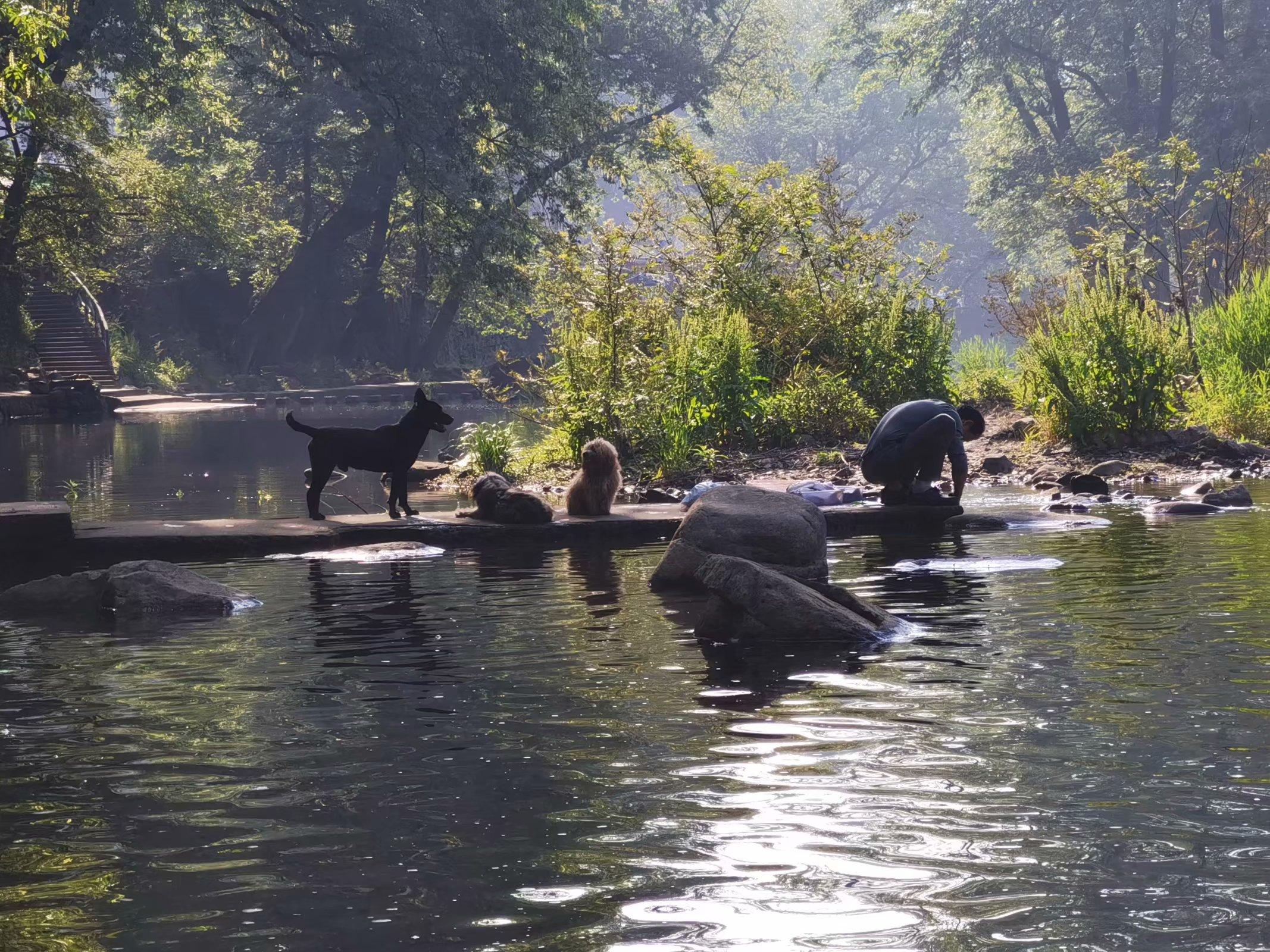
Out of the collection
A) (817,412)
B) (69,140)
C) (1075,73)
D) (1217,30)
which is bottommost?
(817,412)

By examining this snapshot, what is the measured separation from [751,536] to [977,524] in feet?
12.6

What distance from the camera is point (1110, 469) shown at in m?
16.8

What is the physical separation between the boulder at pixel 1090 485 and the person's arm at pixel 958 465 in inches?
104

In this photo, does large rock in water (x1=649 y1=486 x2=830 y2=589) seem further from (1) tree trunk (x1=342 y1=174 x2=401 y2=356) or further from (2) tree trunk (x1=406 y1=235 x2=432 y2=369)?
(1) tree trunk (x1=342 y1=174 x2=401 y2=356)

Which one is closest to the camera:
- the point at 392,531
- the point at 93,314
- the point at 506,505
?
the point at 392,531

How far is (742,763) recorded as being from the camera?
524 centimetres

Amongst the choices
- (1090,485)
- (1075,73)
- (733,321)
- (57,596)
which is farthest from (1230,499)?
(1075,73)

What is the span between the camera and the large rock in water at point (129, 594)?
8.96m

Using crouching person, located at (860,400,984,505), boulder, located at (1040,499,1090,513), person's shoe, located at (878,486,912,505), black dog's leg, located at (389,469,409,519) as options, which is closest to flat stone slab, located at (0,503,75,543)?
black dog's leg, located at (389,469,409,519)

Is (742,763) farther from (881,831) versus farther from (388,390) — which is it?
(388,390)

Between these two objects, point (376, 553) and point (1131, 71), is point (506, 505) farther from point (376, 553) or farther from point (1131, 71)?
point (1131, 71)

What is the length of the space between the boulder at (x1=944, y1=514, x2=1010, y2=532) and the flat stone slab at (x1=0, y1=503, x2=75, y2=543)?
718 cm

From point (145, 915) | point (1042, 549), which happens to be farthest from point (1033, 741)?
point (1042, 549)

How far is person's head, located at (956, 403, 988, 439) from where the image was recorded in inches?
503
